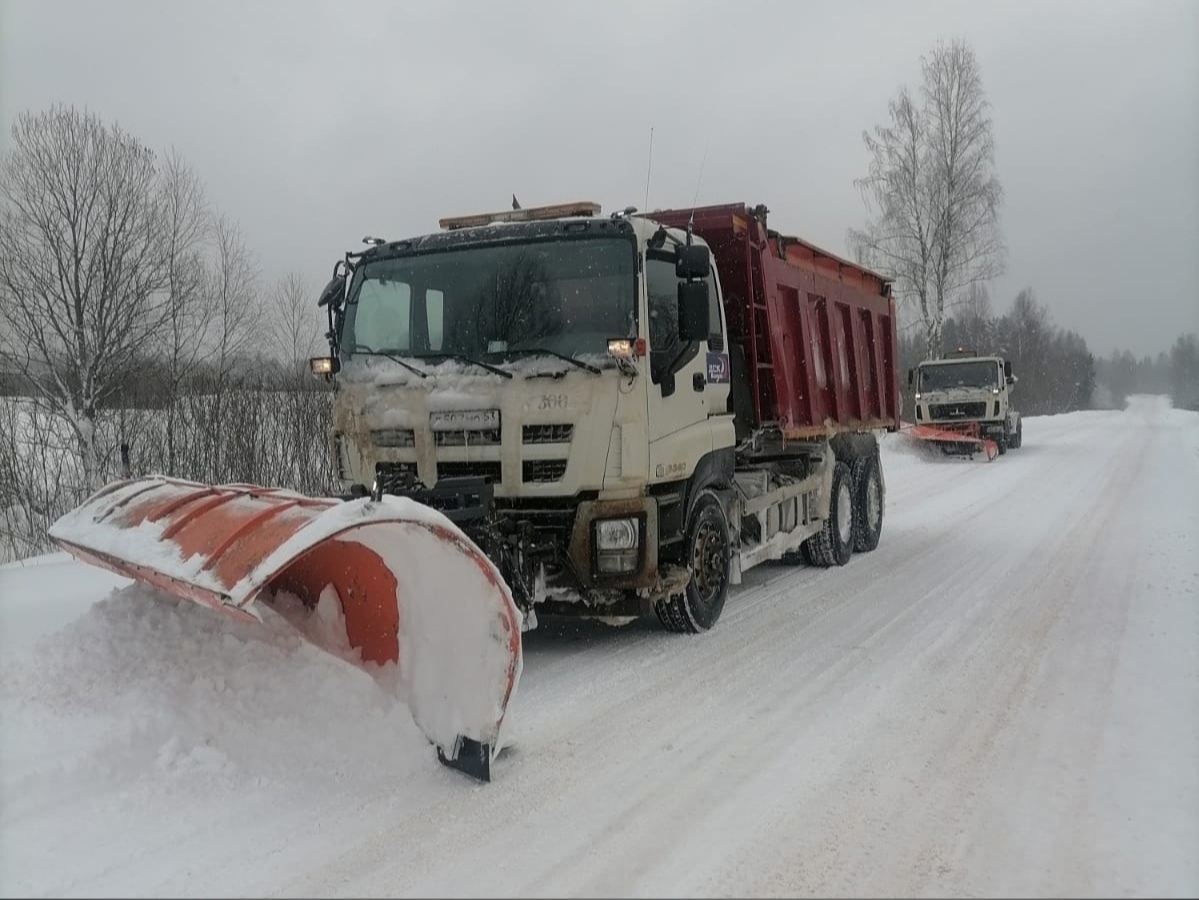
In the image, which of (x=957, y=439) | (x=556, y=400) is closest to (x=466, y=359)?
(x=556, y=400)

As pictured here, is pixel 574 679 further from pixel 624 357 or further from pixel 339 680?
pixel 624 357

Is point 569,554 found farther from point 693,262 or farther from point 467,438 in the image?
point 693,262

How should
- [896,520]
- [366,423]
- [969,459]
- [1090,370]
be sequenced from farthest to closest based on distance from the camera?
[1090,370], [969,459], [896,520], [366,423]

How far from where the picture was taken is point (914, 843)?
3.08 metres

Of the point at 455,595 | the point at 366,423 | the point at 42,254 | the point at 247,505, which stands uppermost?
the point at 42,254

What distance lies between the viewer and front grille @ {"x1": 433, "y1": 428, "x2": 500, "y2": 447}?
17.2 feet

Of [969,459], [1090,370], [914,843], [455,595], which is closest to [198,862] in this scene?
[455,595]

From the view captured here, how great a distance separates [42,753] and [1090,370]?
99.8m

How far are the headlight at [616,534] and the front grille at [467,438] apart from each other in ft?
2.69

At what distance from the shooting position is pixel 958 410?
76.5 feet

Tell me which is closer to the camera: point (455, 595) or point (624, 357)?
point (455, 595)

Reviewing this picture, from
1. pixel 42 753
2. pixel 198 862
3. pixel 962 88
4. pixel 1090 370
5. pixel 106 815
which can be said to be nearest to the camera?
pixel 198 862

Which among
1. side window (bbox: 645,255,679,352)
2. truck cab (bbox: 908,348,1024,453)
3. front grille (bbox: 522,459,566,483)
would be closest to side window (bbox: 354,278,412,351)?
front grille (bbox: 522,459,566,483)

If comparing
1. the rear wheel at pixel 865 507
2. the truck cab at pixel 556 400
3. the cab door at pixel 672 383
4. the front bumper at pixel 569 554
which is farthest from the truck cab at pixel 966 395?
the front bumper at pixel 569 554
